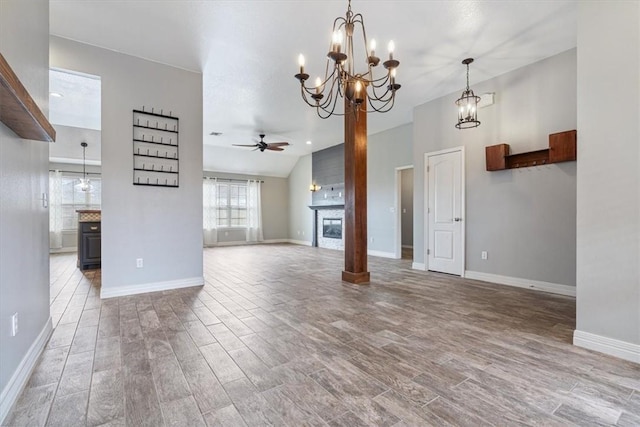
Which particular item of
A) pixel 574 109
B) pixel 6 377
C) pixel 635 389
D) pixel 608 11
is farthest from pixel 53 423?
pixel 574 109

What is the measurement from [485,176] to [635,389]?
10.8 ft

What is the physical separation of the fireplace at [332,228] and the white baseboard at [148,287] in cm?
522

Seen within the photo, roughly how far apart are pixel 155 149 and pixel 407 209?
7210 millimetres

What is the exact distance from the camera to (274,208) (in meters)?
11.3

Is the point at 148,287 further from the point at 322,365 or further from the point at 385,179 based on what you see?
the point at 385,179

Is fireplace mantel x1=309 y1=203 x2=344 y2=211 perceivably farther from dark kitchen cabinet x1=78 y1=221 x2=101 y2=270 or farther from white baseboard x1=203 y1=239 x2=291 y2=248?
dark kitchen cabinet x1=78 y1=221 x2=101 y2=270

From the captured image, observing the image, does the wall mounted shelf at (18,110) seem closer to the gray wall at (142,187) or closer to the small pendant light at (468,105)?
the gray wall at (142,187)

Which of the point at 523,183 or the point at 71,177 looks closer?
the point at 523,183

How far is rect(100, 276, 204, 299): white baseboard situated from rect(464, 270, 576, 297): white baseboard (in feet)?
13.7

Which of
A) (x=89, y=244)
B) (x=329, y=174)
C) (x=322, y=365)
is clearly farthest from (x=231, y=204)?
(x=322, y=365)

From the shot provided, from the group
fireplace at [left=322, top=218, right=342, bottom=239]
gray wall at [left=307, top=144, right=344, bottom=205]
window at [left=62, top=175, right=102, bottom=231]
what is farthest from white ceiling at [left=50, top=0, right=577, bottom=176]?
window at [left=62, top=175, right=102, bottom=231]

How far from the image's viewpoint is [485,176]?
4527mm

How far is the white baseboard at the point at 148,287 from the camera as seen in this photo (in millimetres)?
3607

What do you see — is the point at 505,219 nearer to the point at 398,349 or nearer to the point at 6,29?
the point at 398,349
